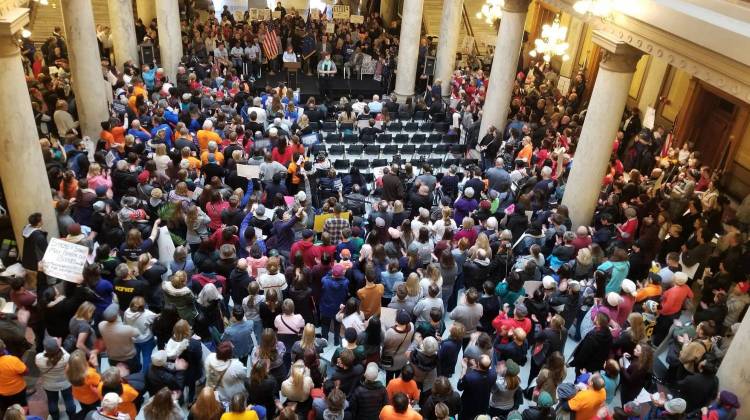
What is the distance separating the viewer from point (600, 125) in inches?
439

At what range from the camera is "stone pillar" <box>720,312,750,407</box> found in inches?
280

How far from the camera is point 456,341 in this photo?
714 centimetres

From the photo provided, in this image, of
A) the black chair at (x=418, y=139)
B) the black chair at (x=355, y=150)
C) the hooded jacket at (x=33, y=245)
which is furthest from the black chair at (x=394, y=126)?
the hooded jacket at (x=33, y=245)

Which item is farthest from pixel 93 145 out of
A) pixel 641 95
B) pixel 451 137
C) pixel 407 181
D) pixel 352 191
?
pixel 641 95

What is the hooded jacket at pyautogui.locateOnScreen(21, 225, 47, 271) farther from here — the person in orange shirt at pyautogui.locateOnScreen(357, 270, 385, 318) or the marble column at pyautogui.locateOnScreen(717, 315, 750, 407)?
the marble column at pyautogui.locateOnScreen(717, 315, 750, 407)

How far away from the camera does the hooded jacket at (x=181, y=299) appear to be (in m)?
7.26

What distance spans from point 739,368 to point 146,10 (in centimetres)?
2008

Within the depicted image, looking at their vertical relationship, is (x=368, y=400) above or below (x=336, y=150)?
above

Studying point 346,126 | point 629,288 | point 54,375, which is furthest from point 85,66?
point 629,288

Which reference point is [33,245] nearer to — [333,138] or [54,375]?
[54,375]

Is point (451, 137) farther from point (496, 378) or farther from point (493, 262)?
point (496, 378)

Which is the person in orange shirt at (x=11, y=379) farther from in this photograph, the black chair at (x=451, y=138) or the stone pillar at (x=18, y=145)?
the black chair at (x=451, y=138)

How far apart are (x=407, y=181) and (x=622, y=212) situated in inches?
162

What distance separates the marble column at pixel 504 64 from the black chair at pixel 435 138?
1.09 metres
